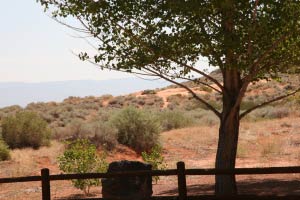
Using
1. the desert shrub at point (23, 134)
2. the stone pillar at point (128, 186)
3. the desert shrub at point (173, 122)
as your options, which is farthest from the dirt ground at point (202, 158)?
the desert shrub at point (173, 122)

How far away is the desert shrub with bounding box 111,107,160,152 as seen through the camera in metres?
30.9

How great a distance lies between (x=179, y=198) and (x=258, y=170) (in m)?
1.80

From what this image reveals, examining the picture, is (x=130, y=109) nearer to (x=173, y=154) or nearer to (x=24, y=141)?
(x=173, y=154)

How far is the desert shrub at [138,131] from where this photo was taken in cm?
3092

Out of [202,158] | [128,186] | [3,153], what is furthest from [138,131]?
[128,186]

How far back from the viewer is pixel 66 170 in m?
18.7

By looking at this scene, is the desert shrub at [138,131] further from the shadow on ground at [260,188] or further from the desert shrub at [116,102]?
the desert shrub at [116,102]

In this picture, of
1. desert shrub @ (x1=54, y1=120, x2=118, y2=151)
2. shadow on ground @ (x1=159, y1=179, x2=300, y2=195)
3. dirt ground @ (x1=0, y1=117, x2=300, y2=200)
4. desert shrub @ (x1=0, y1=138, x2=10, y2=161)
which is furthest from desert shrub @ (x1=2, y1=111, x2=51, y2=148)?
shadow on ground @ (x1=159, y1=179, x2=300, y2=195)

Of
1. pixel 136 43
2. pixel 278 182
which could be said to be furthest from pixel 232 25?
pixel 278 182

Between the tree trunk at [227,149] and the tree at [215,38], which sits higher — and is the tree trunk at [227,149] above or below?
below

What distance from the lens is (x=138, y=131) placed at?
31.1 m

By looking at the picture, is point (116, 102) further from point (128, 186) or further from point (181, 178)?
point (181, 178)

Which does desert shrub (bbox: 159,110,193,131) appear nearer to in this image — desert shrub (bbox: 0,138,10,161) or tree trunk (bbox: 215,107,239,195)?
desert shrub (bbox: 0,138,10,161)

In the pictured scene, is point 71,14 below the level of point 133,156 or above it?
above
